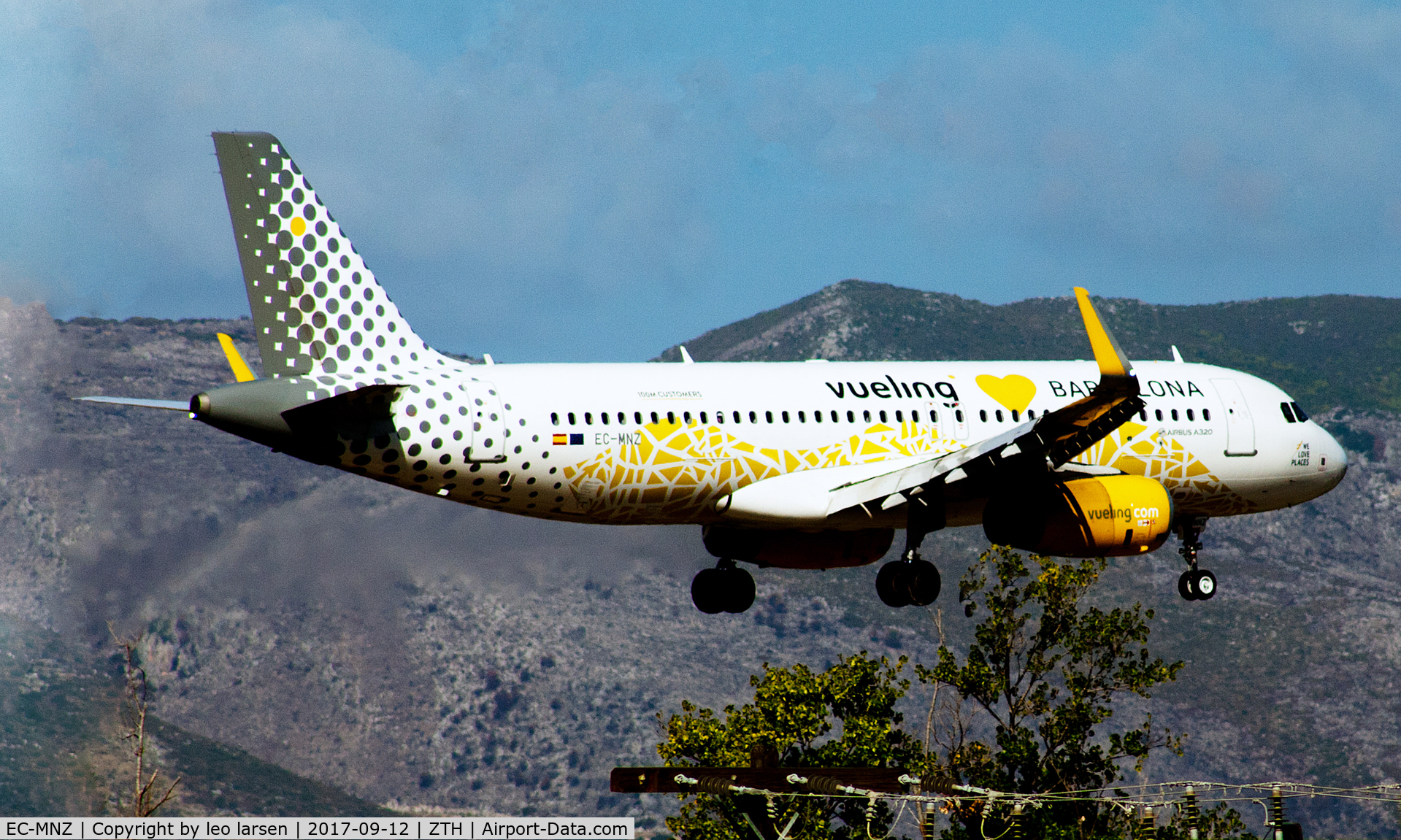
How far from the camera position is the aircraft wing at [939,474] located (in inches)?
1395

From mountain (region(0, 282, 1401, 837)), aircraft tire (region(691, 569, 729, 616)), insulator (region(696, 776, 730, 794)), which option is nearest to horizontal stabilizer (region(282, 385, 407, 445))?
insulator (region(696, 776, 730, 794))

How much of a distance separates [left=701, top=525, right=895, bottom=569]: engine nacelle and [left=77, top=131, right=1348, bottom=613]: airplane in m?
0.06

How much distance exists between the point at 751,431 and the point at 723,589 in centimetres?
600

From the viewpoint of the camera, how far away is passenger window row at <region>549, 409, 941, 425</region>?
36.3 metres

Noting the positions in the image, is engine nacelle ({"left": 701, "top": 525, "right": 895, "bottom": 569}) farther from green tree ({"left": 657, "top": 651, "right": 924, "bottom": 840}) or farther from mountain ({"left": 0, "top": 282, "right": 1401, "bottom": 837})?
mountain ({"left": 0, "top": 282, "right": 1401, "bottom": 837})

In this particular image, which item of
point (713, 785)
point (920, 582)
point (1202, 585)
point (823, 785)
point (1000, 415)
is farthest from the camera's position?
point (1202, 585)

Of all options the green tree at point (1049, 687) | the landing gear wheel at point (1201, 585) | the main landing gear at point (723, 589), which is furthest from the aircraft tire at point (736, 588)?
the green tree at point (1049, 687)

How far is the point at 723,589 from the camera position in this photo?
4275 cm

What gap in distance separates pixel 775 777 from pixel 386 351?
38.5 ft

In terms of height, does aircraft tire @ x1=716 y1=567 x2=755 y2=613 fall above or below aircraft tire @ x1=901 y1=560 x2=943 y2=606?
above

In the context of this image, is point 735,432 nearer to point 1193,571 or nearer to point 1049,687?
point 1193,571

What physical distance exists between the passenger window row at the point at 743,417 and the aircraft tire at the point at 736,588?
17.3 ft

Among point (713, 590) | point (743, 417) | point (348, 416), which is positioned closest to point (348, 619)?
point (713, 590)

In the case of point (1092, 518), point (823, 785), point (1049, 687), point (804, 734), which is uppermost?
point (1049, 687)
